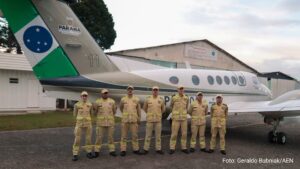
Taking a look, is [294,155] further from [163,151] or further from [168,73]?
[168,73]

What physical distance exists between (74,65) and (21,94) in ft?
45.0

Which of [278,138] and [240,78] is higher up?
[240,78]

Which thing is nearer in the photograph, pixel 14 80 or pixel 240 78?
pixel 240 78

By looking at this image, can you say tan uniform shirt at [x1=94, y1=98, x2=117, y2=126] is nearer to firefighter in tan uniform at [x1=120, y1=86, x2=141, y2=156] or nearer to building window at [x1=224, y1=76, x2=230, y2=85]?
firefighter in tan uniform at [x1=120, y1=86, x2=141, y2=156]

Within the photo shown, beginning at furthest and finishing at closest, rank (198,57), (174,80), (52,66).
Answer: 1. (198,57)
2. (174,80)
3. (52,66)

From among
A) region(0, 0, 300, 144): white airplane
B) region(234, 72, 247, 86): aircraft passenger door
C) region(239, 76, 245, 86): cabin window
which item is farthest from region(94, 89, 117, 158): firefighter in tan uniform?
region(239, 76, 245, 86): cabin window

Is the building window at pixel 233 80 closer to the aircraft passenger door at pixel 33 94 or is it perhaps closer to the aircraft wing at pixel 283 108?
the aircraft wing at pixel 283 108

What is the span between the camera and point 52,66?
9781mm

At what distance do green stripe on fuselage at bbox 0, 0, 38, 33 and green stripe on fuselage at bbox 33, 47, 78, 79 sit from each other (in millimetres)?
1170

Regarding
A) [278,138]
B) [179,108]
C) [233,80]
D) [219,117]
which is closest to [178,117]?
[179,108]

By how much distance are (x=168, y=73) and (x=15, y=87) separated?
45.5ft

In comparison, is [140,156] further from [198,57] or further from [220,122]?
[198,57]

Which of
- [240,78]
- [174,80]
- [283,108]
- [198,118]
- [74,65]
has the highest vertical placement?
[74,65]

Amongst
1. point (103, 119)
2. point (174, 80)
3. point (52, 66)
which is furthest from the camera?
point (174, 80)
